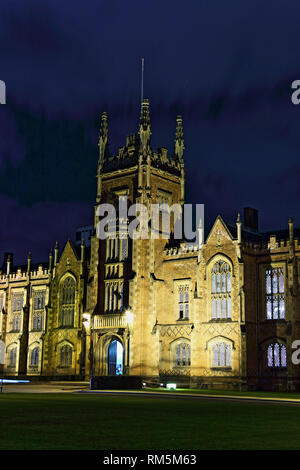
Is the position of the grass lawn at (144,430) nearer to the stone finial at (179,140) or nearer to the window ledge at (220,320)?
the window ledge at (220,320)

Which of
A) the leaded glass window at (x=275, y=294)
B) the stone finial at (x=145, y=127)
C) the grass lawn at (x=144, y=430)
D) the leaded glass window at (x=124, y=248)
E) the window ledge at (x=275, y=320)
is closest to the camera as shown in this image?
the grass lawn at (x=144, y=430)

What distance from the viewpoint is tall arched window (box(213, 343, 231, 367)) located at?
149ft

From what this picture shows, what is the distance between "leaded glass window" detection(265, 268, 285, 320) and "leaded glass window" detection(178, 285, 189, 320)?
6835mm

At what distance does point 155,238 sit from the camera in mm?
51312

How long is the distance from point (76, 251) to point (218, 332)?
19.8 metres

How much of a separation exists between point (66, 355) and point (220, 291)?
20.0 meters

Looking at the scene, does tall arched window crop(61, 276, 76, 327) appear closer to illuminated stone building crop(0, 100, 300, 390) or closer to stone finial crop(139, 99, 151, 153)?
illuminated stone building crop(0, 100, 300, 390)

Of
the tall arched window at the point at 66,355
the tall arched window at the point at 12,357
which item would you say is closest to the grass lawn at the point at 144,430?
the tall arched window at the point at 66,355

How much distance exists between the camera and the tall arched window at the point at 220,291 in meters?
46.3

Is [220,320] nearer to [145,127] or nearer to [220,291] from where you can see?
[220,291]

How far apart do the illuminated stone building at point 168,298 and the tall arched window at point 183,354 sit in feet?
0.28

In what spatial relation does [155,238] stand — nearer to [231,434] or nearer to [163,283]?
[163,283]
